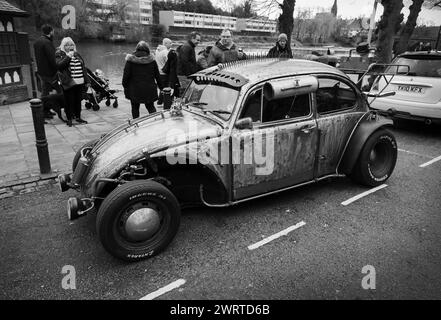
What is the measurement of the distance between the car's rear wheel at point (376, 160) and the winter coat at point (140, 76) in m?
4.48

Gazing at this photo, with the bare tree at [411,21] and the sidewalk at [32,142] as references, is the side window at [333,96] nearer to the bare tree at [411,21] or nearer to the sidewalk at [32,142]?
the sidewalk at [32,142]

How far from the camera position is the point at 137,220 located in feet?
10.8

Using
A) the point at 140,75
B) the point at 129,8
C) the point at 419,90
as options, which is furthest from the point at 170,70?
the point at 129,8

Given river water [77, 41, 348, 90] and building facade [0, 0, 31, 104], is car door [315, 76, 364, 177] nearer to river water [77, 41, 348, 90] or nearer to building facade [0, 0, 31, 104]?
river water [77, 41, 348, 90]

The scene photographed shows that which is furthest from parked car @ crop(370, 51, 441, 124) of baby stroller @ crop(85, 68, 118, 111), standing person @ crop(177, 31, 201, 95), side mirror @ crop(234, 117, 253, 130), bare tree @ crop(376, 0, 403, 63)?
bare tree @ crop(376, 0, 403, 63)

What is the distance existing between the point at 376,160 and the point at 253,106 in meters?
2.51

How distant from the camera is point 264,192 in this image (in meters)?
4.22

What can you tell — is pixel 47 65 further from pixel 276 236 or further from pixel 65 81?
pixel 276 236

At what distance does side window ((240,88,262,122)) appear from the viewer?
3877 mm

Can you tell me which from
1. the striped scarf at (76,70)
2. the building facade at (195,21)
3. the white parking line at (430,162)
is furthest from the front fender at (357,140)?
the building facade at (195,21)

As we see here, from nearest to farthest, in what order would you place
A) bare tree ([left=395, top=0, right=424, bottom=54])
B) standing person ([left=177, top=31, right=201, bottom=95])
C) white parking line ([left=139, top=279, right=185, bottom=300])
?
white parking line ([left=139, top=279, right=185, bottom=300])
standing person ([left=177, top=31, right=201, bottom=95])
bare tree ([left=395, top=0, right=424, bottom=54])

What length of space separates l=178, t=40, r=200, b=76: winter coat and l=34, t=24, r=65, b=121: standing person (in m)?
2.96

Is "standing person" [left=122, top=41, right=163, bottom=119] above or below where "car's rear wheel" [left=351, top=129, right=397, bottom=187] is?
above

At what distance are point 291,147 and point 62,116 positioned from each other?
6732 mm
